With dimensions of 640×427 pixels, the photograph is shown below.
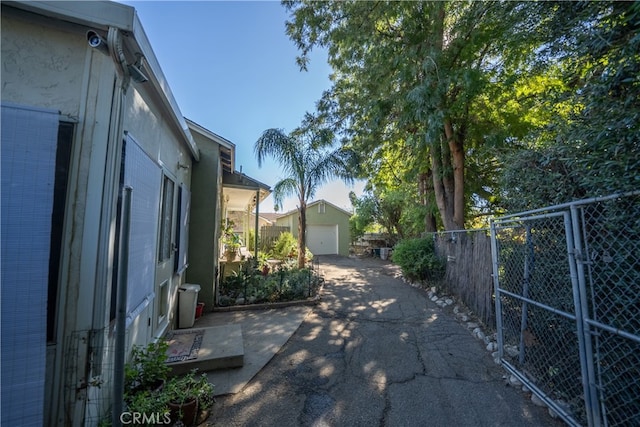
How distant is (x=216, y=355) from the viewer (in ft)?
11.6

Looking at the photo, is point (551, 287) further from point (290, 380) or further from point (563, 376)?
point (290, 380)

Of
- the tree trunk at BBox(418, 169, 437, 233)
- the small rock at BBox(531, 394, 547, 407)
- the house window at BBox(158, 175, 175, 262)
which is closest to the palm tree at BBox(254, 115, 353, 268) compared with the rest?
the tree trunk at BBox(418, 169, 437, 233)

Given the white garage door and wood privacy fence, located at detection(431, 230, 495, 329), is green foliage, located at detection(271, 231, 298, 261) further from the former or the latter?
wood privacy fence, located at detection(431, 230, 495, 329)

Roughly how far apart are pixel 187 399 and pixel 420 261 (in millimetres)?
7266

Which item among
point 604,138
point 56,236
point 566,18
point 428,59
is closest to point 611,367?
point 604,138

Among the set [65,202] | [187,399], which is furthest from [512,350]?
[65,202]

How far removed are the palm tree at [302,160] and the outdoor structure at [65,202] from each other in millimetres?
5268

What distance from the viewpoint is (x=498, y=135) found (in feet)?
20.3

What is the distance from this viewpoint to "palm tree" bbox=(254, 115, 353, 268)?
7711 millimetres

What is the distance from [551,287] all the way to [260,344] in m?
4.14

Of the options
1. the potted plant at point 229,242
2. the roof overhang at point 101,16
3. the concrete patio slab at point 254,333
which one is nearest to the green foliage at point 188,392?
the concrete patio slab at point 254,333

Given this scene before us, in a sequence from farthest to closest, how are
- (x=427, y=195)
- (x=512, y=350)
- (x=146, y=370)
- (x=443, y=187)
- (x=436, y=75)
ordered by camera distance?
(x=427, y=195) → (x=443, y=187) → (x=436, y=75) → (x=512, y=350) → (x=146, y=370)

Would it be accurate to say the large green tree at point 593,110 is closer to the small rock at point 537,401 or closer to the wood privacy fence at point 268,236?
the small rock at point 537,401

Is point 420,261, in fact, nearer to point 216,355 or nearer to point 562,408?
point 562,408
